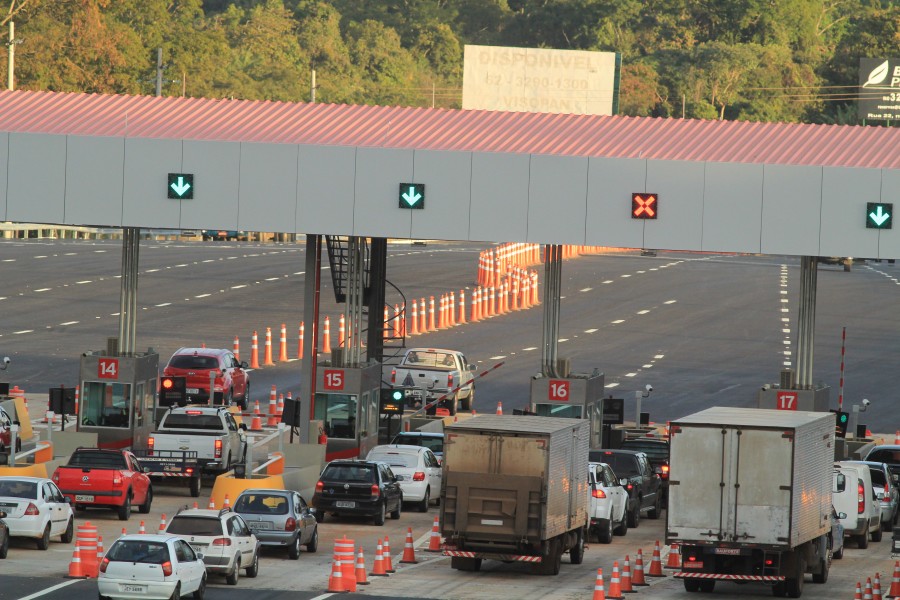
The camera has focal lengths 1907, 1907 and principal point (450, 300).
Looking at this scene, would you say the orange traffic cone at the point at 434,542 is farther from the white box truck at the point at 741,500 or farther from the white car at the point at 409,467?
the white box truck at the point at 741,500

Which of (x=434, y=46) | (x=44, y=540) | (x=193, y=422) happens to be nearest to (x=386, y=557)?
(x=44, y=540)

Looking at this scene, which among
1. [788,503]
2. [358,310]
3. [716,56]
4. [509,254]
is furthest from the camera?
[716,56]

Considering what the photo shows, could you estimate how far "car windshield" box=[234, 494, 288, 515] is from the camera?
2877 centimetres

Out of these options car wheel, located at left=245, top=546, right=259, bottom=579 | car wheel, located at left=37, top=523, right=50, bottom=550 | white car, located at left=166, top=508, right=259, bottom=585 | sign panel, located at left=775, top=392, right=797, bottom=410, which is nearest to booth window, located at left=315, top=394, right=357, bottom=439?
sign panel, located at left=775, top=392, right=797, bottom=410

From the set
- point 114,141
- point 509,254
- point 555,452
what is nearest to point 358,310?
point 114,141

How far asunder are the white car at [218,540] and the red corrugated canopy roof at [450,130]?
12.4 metres

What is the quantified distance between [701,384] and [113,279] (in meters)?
27.7

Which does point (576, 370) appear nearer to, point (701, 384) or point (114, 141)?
point (701, 384)

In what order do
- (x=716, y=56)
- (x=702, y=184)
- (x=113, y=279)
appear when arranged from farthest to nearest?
(x=716, y=56)
(x=113, y=279)
(x=702, y=184)

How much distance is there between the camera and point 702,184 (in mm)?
35938

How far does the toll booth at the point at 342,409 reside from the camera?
130 ft

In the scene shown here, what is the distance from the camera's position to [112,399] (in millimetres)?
40094

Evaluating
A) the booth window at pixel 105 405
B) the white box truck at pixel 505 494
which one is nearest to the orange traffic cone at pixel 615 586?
the white box truck at pixel 505 494

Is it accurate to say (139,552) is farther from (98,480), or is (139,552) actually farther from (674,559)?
(674,559)
